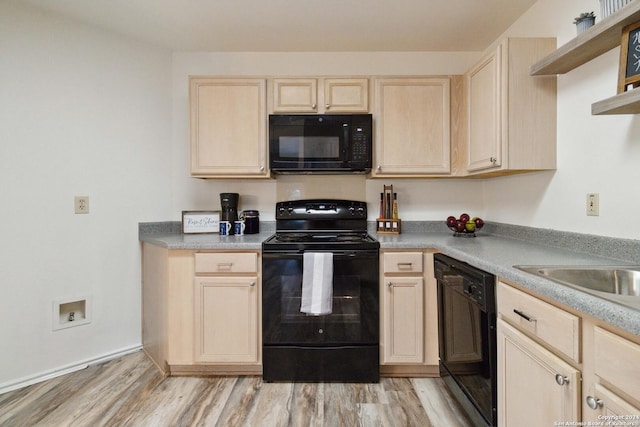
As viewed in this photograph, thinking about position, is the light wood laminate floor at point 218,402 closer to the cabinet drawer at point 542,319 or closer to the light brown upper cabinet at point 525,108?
the cabinet drawer at point 542,319

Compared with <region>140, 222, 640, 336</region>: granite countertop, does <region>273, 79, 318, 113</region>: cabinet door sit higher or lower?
higher

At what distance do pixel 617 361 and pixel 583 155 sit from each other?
3.79 ft

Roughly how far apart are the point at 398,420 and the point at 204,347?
1.23 m

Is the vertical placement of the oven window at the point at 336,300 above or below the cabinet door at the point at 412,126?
below

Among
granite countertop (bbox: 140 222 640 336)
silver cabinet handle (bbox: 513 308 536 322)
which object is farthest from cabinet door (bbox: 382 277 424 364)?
silver cabinet handle (bbox: 513 308 536 322)

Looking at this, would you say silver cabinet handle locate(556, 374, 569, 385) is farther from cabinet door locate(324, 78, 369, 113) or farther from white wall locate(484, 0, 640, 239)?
cabinet door locate(324, 78, 369, 113)

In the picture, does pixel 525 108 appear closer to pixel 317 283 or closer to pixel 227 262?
pixel 317 283

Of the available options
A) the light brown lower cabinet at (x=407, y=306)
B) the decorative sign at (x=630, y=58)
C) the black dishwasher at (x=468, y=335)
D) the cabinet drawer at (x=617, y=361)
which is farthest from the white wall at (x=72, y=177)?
the decorative sign at (x=630, y=58)

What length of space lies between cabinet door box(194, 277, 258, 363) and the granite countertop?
0.24 meters

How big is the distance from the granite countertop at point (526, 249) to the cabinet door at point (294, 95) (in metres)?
0.95

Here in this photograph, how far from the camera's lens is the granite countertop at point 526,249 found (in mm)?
818

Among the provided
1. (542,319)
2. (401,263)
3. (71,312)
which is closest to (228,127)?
(401,263)

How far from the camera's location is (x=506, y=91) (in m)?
1.70

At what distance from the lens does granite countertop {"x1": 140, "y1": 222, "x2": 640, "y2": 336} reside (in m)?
0.82
